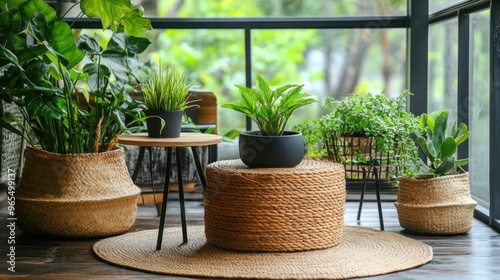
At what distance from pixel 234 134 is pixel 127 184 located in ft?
4.78

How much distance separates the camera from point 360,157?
4.20 meters

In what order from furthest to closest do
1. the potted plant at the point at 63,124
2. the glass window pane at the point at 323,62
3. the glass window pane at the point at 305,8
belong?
the glass window pane at the point at 323,62
the glass window pane at the point at 305,8
the potted plant at the point at 63,124

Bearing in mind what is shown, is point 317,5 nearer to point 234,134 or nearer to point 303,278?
point 234,134

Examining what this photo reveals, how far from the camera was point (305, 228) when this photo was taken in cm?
377

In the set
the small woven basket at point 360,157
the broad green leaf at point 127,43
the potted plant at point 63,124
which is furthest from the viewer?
the broad green leaf at point 127,43

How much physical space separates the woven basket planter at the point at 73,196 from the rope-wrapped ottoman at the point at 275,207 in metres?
0.67

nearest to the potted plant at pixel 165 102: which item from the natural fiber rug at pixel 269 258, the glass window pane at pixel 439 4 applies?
the natural fiber rug at pixel 269 258

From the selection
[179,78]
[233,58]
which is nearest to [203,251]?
[179,78]

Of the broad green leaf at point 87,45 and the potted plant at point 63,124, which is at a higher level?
the broad green leaf at point 87,45

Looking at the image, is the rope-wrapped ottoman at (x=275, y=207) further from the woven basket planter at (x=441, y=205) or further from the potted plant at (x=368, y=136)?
the woven basket planter at (x=441, y=205)

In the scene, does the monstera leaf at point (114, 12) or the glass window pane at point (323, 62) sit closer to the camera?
the monstera leaf at point (114, 12)

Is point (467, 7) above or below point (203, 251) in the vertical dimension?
above

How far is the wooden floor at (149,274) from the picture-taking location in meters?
3.45

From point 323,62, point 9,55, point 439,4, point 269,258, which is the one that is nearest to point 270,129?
point 269,258
